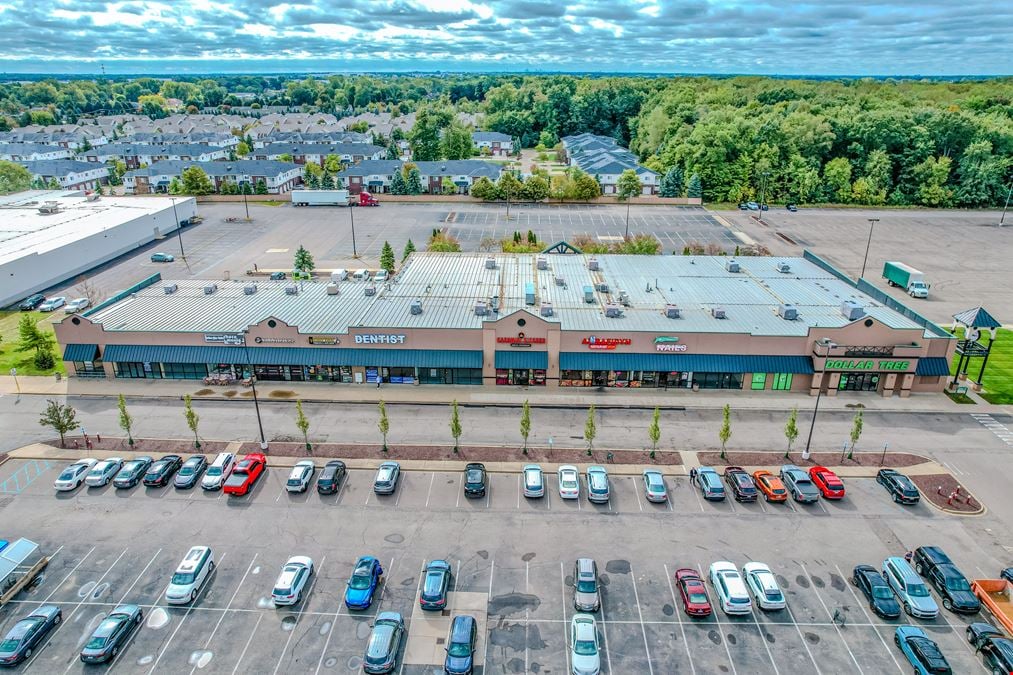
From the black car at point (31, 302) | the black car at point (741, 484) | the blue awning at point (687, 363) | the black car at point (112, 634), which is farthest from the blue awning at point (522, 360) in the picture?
the black car at point (31, 302)

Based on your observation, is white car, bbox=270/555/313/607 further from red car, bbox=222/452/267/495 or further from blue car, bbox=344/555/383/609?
red car, bbox=222/452/267/495

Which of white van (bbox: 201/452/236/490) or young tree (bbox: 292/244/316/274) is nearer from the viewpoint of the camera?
white van (bbox: 201/452/236/490)

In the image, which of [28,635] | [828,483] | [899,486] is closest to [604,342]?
[828,483]

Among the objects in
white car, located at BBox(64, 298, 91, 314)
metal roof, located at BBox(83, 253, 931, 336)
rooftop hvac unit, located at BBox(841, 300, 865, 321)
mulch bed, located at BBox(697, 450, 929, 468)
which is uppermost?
rooftop hvac unit, located at BBox(841, 300, 865, 321)

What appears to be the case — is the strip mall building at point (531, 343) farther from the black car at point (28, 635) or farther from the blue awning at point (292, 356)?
the black car at point (28, 635)

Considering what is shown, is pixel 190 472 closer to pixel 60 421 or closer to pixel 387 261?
pixel 60 421

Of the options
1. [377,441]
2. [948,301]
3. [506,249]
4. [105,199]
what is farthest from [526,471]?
[105,199]

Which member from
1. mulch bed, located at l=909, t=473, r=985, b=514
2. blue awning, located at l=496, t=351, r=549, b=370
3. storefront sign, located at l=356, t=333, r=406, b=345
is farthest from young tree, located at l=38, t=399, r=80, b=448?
mulch bed, located at l=909, t=473, r=985, b=514

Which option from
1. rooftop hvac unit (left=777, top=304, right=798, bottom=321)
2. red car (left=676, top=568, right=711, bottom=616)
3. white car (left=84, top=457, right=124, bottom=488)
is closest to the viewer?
A: red car (left=676, top=568, right=711, bottom=616)
